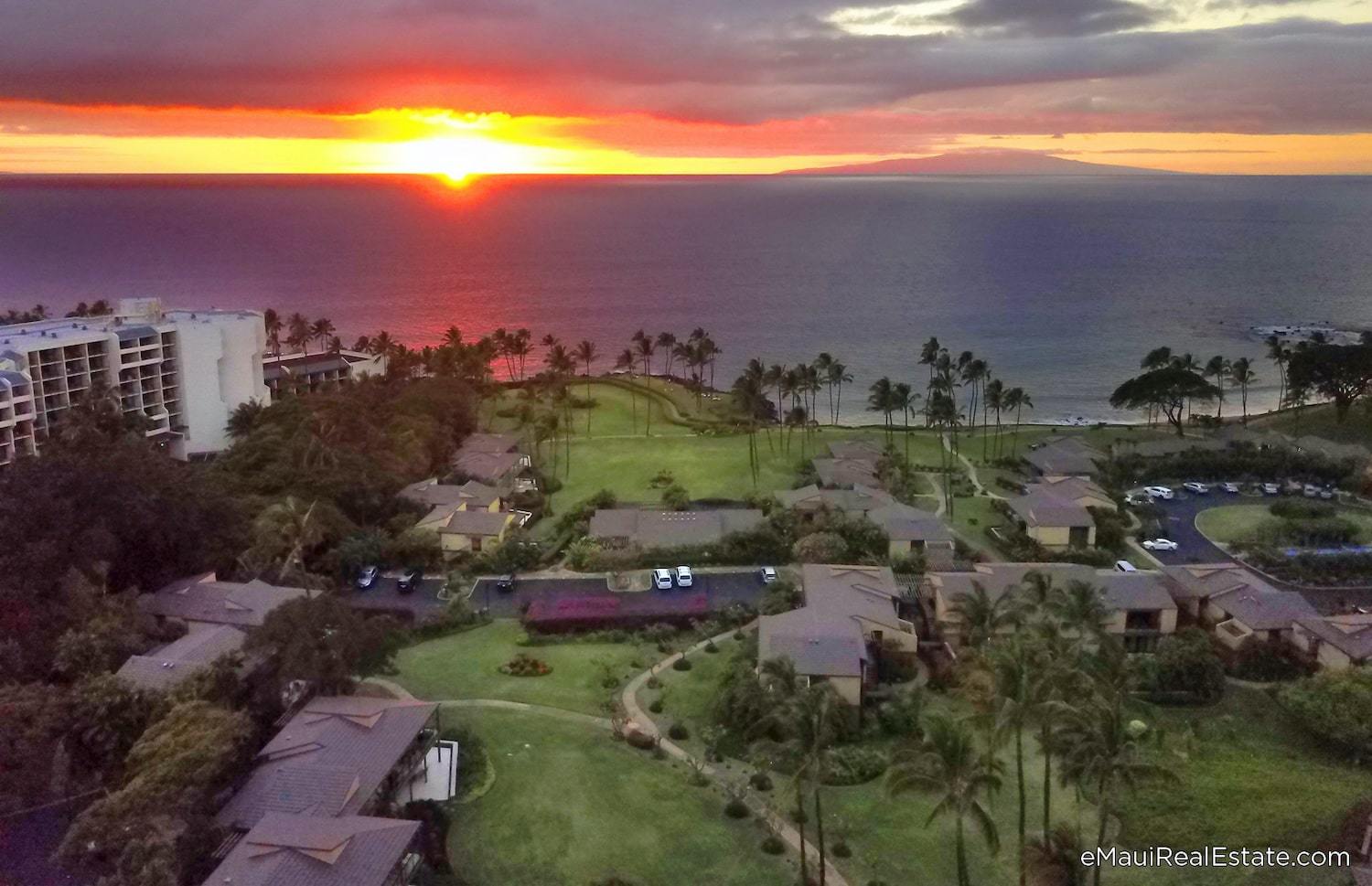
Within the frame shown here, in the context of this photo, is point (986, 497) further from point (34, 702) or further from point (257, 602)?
point (34, 702)

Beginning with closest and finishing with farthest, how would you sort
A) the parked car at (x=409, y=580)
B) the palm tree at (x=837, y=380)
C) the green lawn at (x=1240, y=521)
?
1. the parked car at (x=409, y=580)
2. the green lawn at (x=1240, y=521)
3. the palm tree at (x=837, y=380)

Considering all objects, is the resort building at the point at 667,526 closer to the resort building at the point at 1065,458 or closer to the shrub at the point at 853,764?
the shrub at the point at 853,764

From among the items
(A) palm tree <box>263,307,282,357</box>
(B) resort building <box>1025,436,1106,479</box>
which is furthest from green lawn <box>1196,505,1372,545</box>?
(A) palm tree <box>263,307,282,357</box>

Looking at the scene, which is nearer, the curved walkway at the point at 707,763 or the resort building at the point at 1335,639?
the curved walkway at the point at 707,763

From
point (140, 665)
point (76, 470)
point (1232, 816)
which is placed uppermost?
point (76, 470)

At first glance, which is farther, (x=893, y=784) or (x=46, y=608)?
(x=46, y=608)

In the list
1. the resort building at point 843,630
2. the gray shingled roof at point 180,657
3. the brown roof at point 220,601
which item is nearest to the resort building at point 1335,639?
the resort building at point 843,630

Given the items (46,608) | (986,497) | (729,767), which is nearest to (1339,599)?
(986,497)

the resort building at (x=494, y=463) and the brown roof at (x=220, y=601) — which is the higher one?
the resort building at (x=494, y=463)
